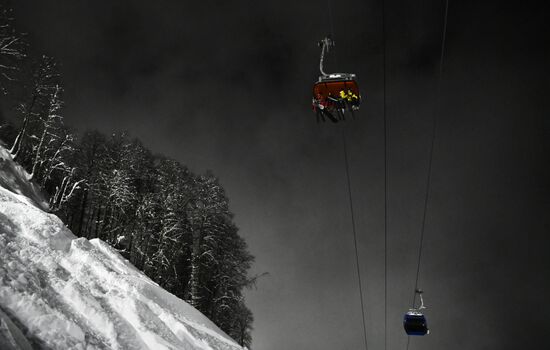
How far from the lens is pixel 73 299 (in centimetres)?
1183

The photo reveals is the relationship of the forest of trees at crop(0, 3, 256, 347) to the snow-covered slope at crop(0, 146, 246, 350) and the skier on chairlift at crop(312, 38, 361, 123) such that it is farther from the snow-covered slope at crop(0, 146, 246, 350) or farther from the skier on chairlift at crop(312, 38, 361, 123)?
the skier on chairlift at crop(312, 38, 361, 123)

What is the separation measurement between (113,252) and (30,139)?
Result: 12539 mm

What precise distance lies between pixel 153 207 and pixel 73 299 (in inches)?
593

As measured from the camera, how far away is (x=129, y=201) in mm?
26578

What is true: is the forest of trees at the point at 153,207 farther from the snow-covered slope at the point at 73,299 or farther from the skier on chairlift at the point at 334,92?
the skier on chairlift at the point at 334,92

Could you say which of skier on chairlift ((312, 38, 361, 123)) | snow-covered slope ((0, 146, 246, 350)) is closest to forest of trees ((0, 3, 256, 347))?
snow-covered slope ((0, 146, 246, 350))

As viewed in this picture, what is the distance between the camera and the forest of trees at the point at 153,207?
24594 millimetres

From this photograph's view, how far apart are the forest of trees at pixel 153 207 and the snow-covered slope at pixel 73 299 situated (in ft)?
18.9

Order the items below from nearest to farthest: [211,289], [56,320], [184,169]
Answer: [56,320], [211,289], [184,169]

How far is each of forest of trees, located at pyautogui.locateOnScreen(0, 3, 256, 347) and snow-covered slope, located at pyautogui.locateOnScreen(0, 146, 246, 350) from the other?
227 inches

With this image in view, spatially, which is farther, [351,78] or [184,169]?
[184,169]

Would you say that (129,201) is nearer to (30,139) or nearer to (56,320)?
(30,139)

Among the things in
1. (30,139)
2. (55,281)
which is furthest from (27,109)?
(55,281)

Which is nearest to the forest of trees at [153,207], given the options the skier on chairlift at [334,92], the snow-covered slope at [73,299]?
the snow-covered slope at [73,299]
